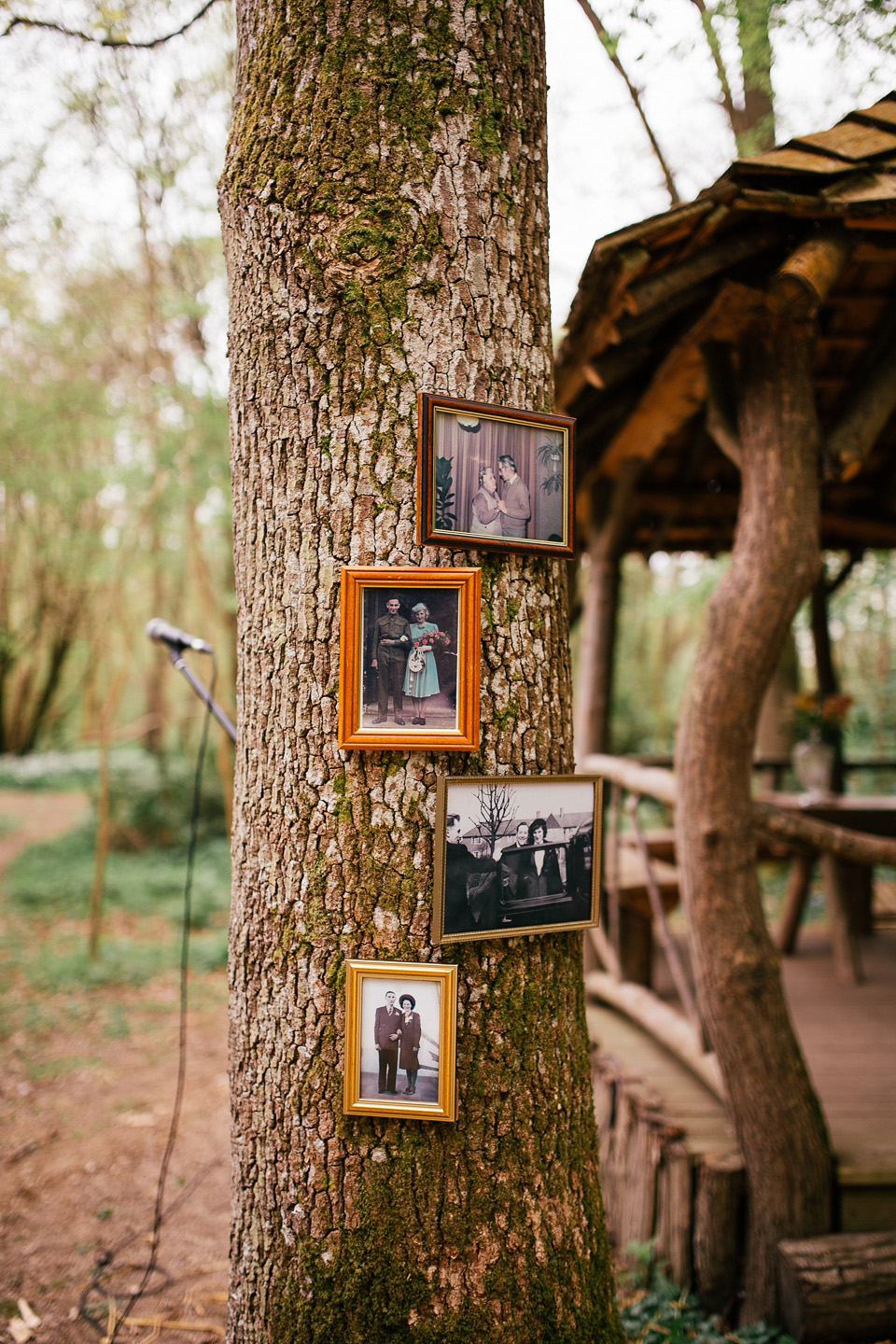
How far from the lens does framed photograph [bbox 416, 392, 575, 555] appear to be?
5.02ft

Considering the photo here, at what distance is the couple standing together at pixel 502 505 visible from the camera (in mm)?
1565

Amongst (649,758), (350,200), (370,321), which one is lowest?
(649,758)

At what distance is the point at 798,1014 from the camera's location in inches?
177

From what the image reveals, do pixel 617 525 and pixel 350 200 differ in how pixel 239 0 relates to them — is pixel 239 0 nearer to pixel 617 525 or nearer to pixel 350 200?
pixel 350 200

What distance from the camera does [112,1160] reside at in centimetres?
397

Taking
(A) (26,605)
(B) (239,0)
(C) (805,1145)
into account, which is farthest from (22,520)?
(C) (805,1145)

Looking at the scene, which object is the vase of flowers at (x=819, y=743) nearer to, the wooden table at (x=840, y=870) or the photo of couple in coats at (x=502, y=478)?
the wooden table at (x=840, y=870)

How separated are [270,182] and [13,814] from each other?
544 inches

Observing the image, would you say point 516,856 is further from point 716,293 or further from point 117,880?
point 117,880

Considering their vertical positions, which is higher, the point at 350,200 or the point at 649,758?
the point at 350,200

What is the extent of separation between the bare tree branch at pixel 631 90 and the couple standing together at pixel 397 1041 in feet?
10.5

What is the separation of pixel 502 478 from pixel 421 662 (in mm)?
391

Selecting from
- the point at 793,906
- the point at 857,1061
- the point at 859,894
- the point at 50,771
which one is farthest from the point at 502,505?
the point at 50,771

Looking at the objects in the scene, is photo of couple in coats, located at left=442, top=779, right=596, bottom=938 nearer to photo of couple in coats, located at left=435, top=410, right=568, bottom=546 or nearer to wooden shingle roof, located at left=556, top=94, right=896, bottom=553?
photo of couple in coats, located at left=435, top=410, right=568, bottom=546
